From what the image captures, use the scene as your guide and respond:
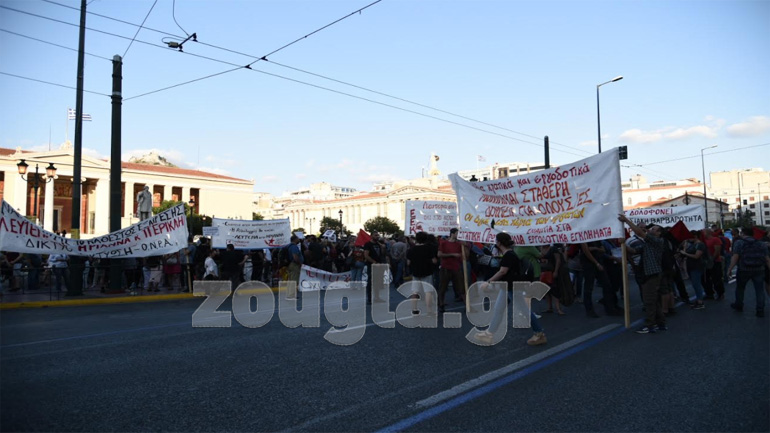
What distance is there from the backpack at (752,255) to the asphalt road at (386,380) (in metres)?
1.29

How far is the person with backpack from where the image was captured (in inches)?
354

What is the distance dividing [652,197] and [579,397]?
122706 millimetres

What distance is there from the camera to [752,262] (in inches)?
357

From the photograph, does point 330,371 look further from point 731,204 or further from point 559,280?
point 731,204

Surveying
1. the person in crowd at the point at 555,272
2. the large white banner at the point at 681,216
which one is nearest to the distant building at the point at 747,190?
the large white banner at the point at 681,216

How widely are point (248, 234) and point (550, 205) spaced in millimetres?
11763

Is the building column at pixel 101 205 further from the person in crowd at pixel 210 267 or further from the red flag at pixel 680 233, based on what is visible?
the red flag at pixel 680 233

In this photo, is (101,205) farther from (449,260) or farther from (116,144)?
(449,260)

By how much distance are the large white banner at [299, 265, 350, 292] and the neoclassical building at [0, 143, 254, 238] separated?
46785mm

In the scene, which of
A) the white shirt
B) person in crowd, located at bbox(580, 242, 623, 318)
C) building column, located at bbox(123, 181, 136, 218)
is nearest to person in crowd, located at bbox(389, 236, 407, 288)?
the white shirt

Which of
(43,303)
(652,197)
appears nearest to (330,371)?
(43,303)

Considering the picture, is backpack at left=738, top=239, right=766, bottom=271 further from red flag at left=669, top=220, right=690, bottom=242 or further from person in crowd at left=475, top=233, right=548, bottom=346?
person in crowd at left=475, top=233, right=548, bottom=346

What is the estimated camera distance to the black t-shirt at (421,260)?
9.11 metres

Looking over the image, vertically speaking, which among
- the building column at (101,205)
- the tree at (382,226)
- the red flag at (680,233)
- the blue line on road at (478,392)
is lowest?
the blue line on road at (478,392)
